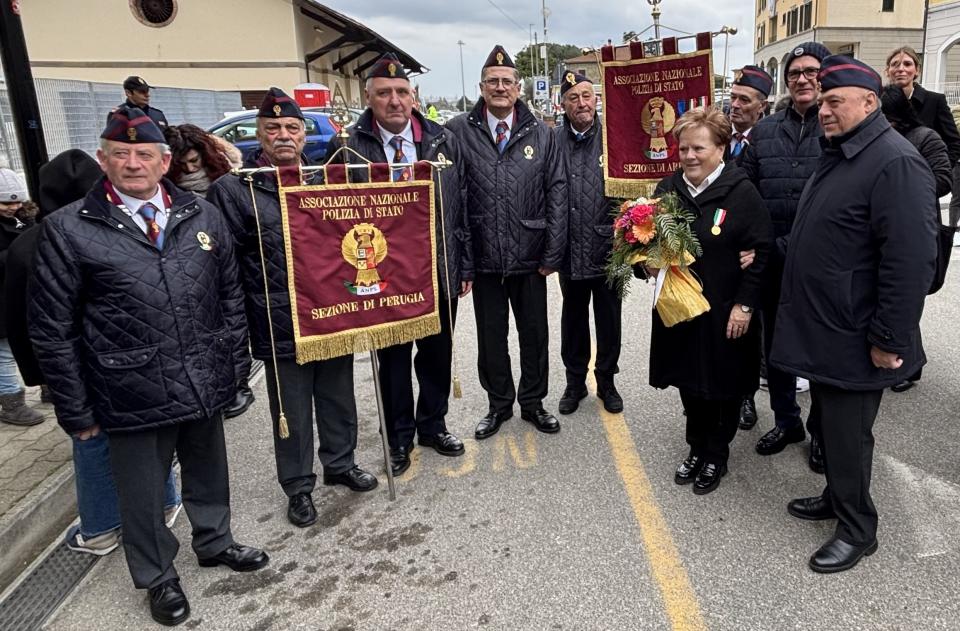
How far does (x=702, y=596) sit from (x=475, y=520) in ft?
3.85

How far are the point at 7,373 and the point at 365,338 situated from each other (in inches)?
109

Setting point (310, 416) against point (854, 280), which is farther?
point (310, 416)

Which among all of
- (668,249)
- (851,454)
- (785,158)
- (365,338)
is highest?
(785,158)

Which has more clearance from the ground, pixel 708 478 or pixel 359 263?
pixel 359 263

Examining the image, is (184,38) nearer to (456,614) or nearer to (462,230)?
(462,230)

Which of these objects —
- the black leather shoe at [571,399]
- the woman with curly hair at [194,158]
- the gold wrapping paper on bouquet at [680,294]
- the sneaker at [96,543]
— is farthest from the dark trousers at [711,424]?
the woman with curly hair at [194,158]

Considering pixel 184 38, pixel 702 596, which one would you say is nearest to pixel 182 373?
pixel 702 596

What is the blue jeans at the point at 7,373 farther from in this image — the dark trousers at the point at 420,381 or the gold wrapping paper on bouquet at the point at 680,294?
the gold wrapping paper on bouquet at the point at 680,294

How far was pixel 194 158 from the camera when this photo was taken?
471 cm

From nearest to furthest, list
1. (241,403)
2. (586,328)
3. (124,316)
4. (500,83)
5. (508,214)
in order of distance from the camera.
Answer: (124,316), (500,83), (508,214), (586,328), (241,403)

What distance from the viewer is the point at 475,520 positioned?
346 cm

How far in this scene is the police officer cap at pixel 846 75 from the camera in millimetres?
2752

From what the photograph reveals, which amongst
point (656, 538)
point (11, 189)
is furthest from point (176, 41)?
point (656, 538)

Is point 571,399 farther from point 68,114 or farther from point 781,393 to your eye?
point 68,114
